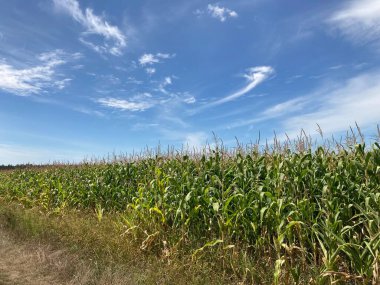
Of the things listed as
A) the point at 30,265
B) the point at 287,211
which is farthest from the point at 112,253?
the point at 287,211

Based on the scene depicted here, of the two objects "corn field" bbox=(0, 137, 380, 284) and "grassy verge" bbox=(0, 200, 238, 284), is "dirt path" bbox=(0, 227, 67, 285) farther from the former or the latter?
"corn field" bbox=(0, 137, 380, 284)

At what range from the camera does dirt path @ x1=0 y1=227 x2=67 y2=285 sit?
729 cm

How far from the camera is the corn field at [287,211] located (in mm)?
5680

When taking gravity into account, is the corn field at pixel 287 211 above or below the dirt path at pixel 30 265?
above

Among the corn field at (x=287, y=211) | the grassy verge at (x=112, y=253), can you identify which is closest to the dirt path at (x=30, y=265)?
the grassy verge at (x=112, y=253)

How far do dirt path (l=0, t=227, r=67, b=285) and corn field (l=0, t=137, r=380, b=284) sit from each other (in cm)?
205

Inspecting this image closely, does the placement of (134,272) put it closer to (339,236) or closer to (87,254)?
(87,254)

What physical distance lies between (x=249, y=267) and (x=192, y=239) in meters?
1.90

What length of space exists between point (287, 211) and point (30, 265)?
5.70 meters

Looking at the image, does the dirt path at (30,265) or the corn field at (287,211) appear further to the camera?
the dirt path at (30,265)

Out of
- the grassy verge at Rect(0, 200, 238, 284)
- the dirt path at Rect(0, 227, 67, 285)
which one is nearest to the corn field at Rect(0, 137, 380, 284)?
the grassy verge at Rect(0, 200, 238, 284)

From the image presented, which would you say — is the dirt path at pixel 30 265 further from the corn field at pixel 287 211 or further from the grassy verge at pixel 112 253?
the corn field at pixel 287 211

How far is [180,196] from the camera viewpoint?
8797 millimetres

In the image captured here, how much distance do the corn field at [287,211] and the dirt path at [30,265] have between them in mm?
2046
